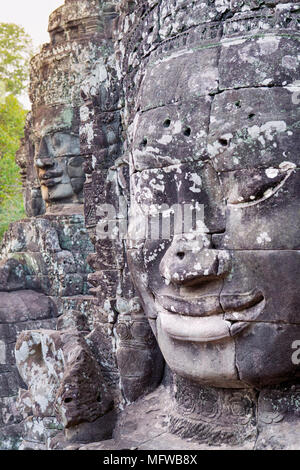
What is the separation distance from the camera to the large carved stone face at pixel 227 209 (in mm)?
2844

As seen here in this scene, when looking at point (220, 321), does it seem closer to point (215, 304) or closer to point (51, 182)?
point (215, 304)

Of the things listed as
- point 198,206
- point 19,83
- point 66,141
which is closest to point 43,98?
point 66,141

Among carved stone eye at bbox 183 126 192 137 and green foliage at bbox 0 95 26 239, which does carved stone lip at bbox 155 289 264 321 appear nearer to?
carved stone eye at bbox 183 126 192 137

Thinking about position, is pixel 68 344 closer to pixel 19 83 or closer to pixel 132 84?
pixel 132 84

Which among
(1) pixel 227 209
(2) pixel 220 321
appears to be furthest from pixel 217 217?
(2) pixel 220 321

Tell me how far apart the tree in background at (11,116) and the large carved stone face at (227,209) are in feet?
38.7

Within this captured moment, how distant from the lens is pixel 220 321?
2990 millimetres

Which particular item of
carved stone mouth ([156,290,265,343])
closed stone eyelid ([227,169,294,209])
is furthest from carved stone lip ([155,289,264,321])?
closed stone eyelid ([227,169,294,209])

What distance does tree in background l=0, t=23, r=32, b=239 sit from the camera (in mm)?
15469

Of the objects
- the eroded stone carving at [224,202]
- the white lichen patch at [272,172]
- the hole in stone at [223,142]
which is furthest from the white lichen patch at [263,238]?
the hole in stone at [223,142]

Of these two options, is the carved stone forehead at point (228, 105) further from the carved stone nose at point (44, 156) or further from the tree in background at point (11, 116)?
the tree in background at point (11, 116)

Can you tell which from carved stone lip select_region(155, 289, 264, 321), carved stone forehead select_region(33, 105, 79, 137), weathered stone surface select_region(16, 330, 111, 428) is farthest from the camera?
carved stone forehead select_region(33, 105, 79, 137)

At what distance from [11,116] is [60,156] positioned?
30.2 ft

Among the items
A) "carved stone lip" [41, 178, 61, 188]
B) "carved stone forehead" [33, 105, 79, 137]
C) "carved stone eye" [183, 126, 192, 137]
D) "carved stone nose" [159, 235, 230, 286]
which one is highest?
"carved stone forehead" [33, 105, 79, 137]
